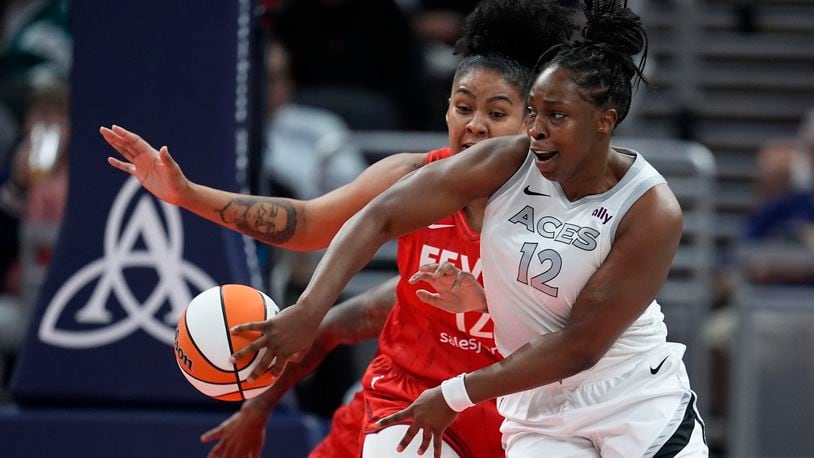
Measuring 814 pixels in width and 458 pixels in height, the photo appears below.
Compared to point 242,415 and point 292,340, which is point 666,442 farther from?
point 242,415

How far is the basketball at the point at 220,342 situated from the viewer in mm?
3420

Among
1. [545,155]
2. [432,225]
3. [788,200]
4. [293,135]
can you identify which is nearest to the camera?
[545,155]

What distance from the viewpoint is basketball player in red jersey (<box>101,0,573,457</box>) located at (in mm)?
3773

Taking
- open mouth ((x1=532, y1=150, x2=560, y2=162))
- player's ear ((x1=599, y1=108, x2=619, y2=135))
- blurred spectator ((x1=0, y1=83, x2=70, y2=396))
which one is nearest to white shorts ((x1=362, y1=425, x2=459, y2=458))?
open mouth ((x1=532, y1=150, x2=560, y2=162))

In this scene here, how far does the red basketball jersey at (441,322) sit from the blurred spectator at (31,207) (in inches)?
117

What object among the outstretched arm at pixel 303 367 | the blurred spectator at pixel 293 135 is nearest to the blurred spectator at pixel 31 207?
the blurred spectator at pixel 293 135

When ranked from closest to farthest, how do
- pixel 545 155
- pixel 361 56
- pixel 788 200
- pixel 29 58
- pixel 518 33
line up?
pixel 545 155, pixel 518 33, pixel 788 200, pixel 361 56, pixel 29 58

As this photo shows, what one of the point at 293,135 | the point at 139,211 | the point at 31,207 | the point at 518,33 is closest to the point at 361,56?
the point at 293,135

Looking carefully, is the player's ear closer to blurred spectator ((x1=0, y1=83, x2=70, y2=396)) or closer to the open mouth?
the open mouth

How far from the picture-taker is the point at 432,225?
381 centimetres

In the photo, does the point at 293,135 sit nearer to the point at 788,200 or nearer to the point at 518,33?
the point at 788,200

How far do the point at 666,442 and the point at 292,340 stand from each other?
3.32ft

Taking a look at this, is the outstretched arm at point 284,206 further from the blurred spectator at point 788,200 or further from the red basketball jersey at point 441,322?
the blurred spectator at point 788,200

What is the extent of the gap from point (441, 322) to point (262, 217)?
24.3 inches
